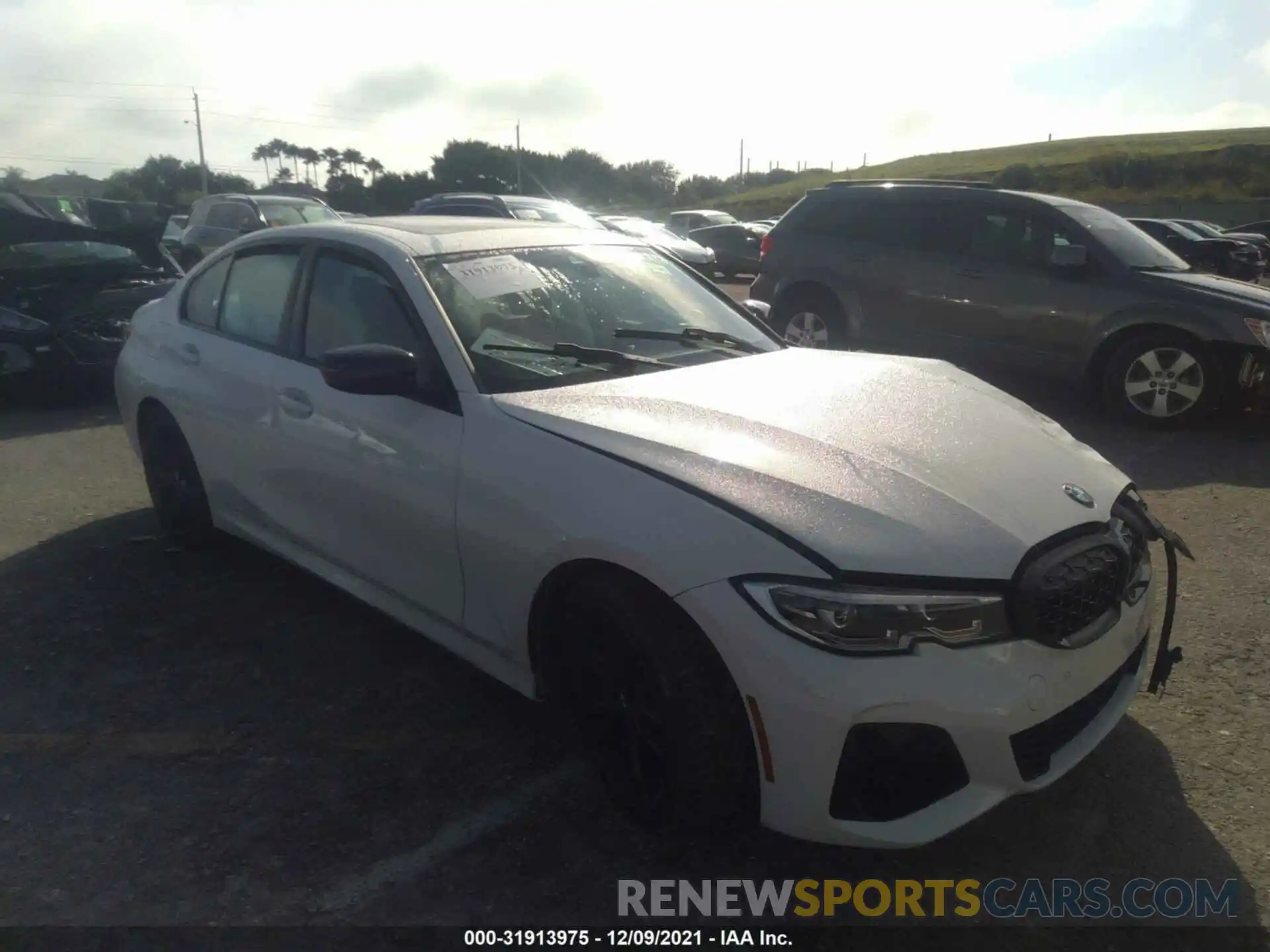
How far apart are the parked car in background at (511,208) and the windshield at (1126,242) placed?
24.7 ft

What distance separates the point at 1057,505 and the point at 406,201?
1789 inches

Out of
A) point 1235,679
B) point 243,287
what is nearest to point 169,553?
point 243,287

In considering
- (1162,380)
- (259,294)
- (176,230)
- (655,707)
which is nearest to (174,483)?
(259,294)

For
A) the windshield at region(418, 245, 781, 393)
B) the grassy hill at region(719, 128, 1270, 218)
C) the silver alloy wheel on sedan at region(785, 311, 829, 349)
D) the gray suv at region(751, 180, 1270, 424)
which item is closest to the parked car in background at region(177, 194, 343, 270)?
the silver alloy wheel on sedan at region(785, 311, 829, 349)

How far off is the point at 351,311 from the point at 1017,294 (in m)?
5.88

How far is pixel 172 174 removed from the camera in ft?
225

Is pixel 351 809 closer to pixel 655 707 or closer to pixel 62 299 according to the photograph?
pixel 655 707

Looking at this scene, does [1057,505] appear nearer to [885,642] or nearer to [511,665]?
[885,642]

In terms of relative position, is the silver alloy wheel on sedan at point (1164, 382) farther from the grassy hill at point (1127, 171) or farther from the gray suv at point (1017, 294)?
the grassy hill at point (1127, 171)

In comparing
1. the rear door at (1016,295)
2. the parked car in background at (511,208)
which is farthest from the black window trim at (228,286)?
the parked car in background at (511,208)

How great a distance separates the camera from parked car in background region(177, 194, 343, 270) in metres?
14.3

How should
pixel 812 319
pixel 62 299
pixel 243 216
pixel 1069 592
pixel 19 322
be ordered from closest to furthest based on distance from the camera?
pixel 1069 592 < pixel 19 322 < pixel 62 299 < pixel 812 319 < pixel 243 216

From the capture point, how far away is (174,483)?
4816 mm

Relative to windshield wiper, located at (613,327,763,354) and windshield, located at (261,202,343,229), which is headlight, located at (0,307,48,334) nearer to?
windshield, located at (261,202,343,229)
